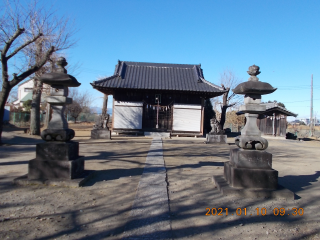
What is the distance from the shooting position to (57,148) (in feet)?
17.0

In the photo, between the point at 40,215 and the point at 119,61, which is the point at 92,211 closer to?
the point at 40,215

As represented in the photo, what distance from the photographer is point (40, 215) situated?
3.69 m

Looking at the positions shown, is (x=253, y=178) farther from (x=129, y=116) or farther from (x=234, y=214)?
(x=129, y=116)

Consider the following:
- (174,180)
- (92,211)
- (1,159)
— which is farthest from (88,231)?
(1,159)

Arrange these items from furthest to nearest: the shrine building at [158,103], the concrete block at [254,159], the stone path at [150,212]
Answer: the shrine building at [158,103] → the concrete block at [254,159] → the stone path at [150,212]

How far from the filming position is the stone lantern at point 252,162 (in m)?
4.76

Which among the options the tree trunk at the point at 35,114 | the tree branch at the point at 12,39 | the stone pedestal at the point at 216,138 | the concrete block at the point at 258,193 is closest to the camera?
the concrete block at the point at 258,193

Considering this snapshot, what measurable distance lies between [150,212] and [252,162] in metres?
2.42

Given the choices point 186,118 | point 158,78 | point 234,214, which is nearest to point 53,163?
point 234,214

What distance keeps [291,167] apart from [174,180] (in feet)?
15.4

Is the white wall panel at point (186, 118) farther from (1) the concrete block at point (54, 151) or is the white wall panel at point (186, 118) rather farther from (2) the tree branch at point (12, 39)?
(1) the concrete block at point (54, 151)
